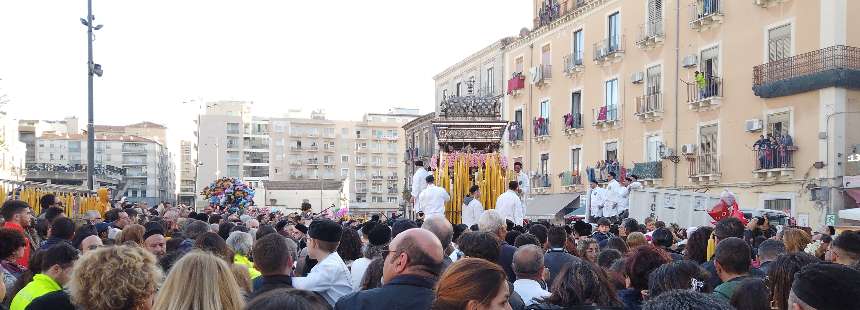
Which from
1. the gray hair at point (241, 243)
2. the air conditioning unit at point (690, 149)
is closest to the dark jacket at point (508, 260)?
the gray hair at point (241, 243)

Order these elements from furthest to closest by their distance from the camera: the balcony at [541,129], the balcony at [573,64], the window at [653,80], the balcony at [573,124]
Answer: the balcony at [541,129] → the balcony at [573,124] → the balcony at [573,64] → the window at [653,80]

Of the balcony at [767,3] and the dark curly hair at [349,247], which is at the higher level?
the balcony at [767,3]

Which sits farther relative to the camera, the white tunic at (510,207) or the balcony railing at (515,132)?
the balcony railing at (515,132)

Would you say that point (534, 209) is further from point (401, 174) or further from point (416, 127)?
point (401, 174)

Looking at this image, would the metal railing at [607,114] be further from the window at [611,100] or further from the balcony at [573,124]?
the balcony at [573,124]

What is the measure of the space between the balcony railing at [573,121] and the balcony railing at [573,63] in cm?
174

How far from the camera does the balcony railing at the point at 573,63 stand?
3369 cm

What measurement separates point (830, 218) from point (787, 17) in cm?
605

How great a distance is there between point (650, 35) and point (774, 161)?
7.19 m

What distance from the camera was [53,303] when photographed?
15.3ft

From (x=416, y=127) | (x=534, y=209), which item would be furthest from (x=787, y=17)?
(x=416, y=127)

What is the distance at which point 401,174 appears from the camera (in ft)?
341

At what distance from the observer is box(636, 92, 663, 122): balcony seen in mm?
28859

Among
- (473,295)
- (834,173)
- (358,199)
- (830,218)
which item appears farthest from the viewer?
(358,199)
